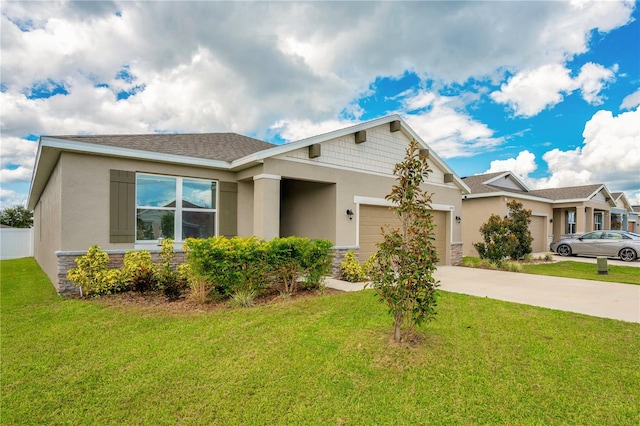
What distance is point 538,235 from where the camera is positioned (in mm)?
19672

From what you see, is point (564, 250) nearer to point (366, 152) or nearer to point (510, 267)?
point (510, 267)

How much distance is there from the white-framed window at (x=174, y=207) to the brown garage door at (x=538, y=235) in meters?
18.3

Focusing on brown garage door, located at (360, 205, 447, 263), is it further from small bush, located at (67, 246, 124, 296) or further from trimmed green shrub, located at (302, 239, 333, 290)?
small bush, located at (67, 246, 124, 296)

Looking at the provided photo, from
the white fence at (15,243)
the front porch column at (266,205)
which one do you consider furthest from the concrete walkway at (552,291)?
the white fence at (15,243)

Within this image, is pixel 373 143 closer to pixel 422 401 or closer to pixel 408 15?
pixel 408 15

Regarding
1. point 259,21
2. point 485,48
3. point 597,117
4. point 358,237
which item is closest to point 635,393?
point 358,237

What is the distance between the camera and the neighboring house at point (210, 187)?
7551 millimetres

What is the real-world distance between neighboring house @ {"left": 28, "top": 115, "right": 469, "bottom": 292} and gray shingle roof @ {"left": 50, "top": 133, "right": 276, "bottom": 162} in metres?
0.04

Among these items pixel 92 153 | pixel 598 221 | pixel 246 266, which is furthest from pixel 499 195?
pixel 92 153

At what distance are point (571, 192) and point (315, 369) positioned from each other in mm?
25514

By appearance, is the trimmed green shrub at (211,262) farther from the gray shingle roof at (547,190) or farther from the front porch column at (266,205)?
the gray shingle roof at (547,190)

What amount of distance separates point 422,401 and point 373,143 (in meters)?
8.87

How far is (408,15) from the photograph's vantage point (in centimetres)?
902

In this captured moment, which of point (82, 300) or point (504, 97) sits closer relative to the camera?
point (82, 300)
